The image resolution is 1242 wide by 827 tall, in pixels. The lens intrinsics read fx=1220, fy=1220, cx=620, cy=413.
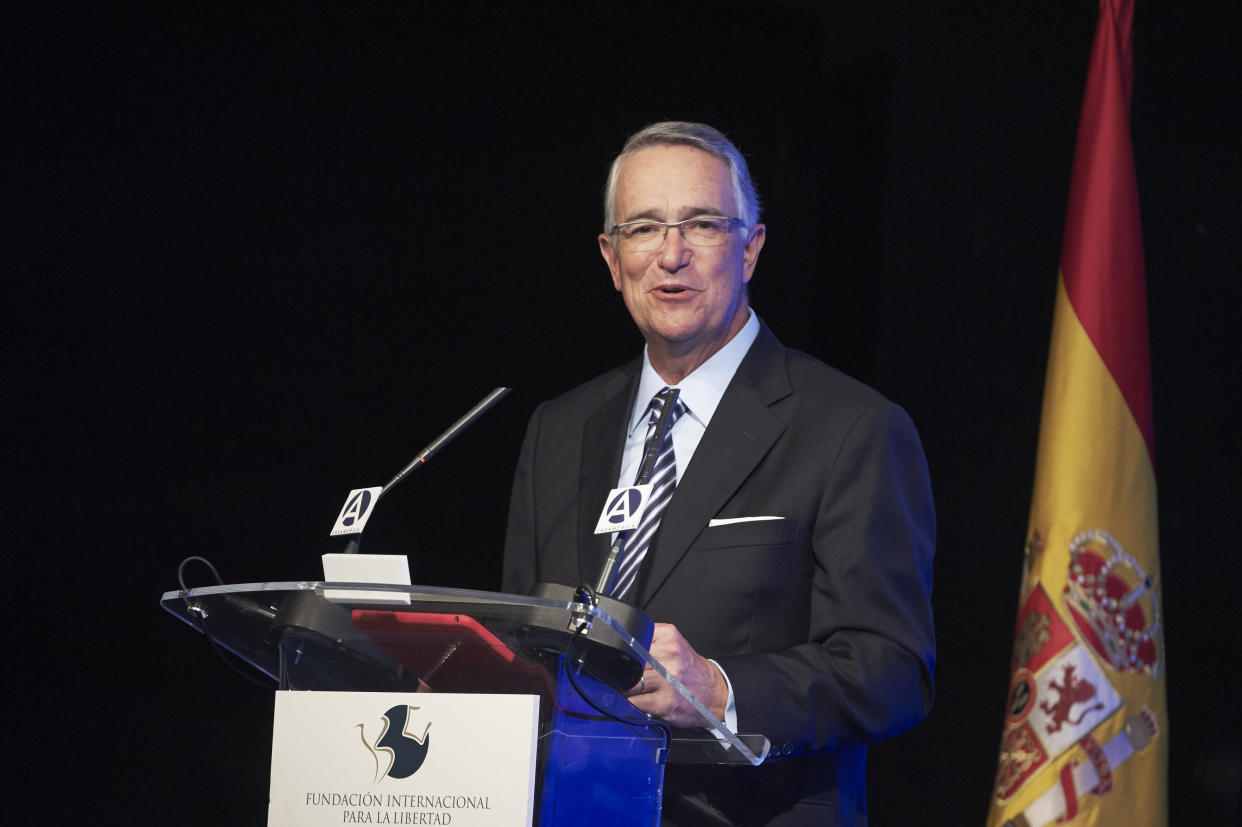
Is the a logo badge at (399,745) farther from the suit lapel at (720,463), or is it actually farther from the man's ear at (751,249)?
the man's ear at (751,249)

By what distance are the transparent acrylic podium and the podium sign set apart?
0.03 meters

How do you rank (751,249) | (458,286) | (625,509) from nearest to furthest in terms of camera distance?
(625,509)
(751,249)
(458,286)

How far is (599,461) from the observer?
7.55ft

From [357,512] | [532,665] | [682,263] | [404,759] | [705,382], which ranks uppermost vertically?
[682,263]

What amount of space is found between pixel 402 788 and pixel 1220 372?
97.5 inches

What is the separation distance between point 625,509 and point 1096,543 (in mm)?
1651

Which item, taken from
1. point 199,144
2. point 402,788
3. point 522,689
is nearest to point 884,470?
point 522,689

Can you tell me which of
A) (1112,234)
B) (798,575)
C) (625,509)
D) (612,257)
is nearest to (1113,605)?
(1112,234)

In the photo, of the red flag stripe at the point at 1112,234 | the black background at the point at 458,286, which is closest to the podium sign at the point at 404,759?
the black background at the point at 458,286

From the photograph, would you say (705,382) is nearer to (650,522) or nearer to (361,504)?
(650,522)

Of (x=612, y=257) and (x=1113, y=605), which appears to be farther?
(x=1113, y=605)

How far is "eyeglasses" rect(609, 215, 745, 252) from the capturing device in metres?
2.29

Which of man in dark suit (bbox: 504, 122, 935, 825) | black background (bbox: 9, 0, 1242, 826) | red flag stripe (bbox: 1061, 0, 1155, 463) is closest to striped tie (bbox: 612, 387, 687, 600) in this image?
man in dark suit (bbox: 504, 122, 935, 825)

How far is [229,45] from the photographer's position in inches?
129
